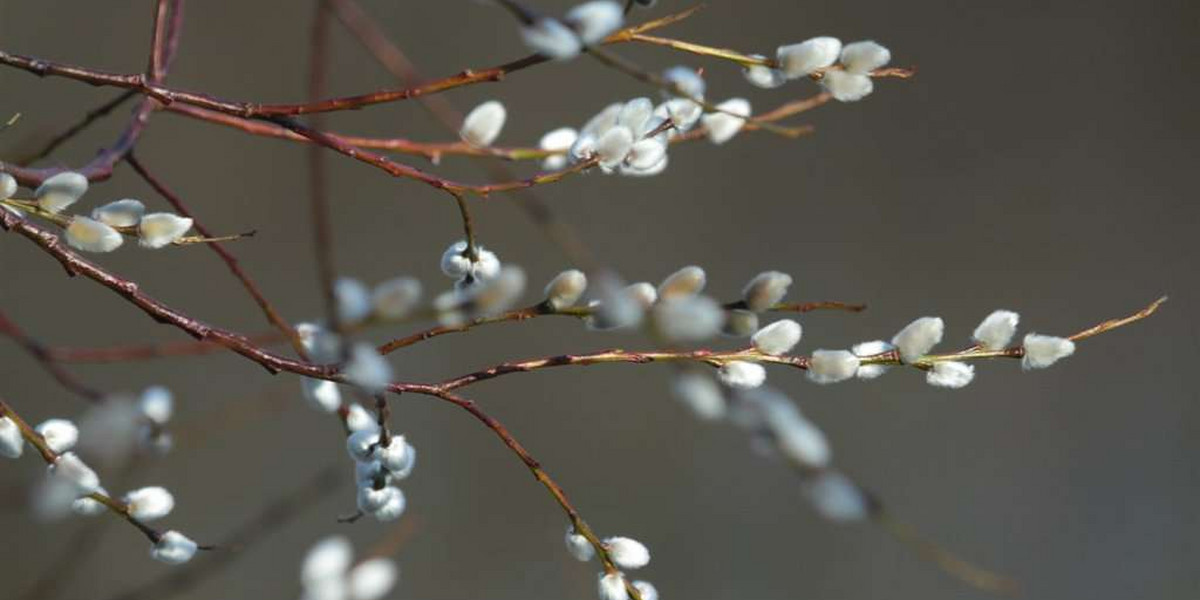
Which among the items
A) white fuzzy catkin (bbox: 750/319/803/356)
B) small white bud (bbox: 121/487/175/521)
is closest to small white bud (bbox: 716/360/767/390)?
white fuzzy catkin (bbox: 750/319/803/356)

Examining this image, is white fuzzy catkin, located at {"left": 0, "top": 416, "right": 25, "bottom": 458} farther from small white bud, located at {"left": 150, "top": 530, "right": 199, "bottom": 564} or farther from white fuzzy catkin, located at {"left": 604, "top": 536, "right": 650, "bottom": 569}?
white fuzzy catkin, located at {"left": 604, "top": 536, "right": 650, "bottom": 569}

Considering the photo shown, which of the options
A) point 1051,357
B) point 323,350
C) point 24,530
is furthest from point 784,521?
point 323,350

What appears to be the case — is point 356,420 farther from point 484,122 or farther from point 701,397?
point 701,397

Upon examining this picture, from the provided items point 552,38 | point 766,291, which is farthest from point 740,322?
point 552,38

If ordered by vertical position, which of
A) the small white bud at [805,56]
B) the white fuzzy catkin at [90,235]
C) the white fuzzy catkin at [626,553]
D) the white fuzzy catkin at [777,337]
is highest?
the small white bud at [805,56]

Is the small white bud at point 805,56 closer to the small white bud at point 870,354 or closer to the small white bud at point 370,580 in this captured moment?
the small white bud at point 870,354

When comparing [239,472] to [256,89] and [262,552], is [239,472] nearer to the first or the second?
[262,552]

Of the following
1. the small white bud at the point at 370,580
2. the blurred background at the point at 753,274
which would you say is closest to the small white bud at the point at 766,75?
the small white bud at the point at 370,580
